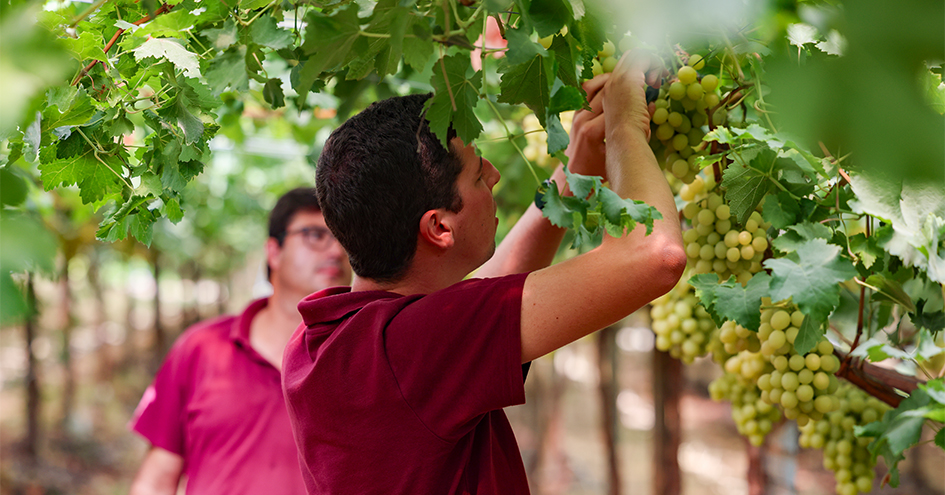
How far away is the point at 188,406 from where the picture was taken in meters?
2.29

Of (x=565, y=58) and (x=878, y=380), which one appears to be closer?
(x=565, y=58)

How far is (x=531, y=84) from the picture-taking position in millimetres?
885

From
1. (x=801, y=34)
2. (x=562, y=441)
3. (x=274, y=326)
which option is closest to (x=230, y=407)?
(x=274, y=326)

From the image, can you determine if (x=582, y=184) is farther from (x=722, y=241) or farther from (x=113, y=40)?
(x=113, y=40)

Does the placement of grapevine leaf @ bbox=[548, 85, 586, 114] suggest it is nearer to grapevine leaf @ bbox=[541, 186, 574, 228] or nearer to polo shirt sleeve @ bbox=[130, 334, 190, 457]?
grapevine leaf @ bbox=[541, 186, 574, 228]

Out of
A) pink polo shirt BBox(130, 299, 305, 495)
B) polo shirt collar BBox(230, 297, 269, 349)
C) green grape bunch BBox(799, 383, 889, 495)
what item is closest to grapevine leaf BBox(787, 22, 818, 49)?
green grape bunch BBox(799, 383, 889, 495)

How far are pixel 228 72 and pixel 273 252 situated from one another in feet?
5.80

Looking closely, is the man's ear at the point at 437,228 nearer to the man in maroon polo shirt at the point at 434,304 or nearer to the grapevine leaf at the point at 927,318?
the man in maroon polo shirt at the point at 434,304

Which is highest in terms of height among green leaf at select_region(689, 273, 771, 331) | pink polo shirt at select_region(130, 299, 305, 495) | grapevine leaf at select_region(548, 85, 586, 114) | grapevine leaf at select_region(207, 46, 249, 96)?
grapevine leaf at select_region(207, 46, 249, 96)

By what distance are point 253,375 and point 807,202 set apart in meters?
1.90

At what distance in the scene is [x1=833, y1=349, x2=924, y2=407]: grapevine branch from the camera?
1.28 metres

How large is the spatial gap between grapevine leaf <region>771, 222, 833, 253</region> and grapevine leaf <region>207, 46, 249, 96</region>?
32.7 inches

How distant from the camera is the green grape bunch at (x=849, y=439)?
151 centimetres

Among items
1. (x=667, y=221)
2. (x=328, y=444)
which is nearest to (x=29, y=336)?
(x=328, y=444)
